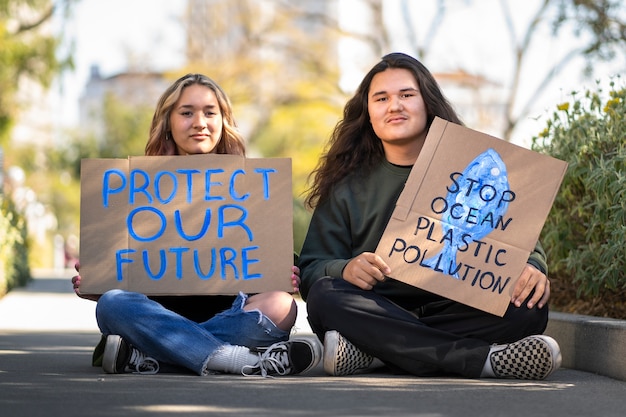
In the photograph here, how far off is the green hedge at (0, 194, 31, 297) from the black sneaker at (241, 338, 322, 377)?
22.5 feet

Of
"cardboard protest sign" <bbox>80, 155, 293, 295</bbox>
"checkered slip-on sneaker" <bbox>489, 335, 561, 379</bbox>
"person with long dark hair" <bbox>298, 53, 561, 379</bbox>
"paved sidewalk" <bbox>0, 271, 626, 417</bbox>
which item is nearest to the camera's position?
"paved sidewalk" <bbox>0, 271, 626, 417</bbox>

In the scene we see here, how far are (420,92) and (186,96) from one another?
1037mm

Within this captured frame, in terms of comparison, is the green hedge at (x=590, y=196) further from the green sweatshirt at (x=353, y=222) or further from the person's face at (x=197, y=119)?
the person's face at (x=197, y=119)

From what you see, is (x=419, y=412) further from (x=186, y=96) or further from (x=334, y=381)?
(x=186, y=96)

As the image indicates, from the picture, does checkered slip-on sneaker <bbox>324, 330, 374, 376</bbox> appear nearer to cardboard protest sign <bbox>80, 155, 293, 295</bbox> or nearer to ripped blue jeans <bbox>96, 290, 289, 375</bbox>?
ripped blue jeans <bbox>96, 290, 289, 375</bbox>

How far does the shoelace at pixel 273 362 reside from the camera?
476 centimetres

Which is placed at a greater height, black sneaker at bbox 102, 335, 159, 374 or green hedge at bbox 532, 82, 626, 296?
green hedge at bbox 532, 82, 626, 296

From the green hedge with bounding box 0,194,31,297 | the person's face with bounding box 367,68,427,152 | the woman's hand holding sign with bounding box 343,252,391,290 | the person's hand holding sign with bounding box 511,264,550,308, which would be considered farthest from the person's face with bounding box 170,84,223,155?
the green hedge with bounding box 0,194,31,297

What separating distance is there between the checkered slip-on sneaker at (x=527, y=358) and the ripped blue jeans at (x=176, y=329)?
876 millimetres

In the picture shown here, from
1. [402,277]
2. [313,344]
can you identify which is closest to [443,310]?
[402,277]

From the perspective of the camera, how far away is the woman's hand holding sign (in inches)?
188

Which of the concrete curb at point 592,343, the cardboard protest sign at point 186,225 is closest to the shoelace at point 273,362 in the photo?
the cardboard protest sign at point 186,225

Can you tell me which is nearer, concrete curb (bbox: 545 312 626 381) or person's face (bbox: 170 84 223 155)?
concrete curb (bbox: 545 312 626 381)

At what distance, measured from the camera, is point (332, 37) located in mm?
33094
